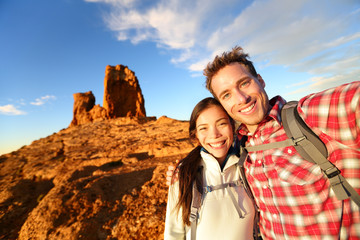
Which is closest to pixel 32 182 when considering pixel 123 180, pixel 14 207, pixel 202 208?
pixel 14 207

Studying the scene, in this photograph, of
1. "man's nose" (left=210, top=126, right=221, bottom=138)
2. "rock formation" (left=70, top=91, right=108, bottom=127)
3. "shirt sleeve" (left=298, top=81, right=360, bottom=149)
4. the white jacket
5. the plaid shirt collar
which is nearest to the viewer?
"shirt sleeve" (left=298, top=81, right=360, bottom=149)

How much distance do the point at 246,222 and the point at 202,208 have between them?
1.72ft

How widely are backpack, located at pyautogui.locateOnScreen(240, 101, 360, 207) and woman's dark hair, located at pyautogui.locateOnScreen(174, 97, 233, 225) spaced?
964mm

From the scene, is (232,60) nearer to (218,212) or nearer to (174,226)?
(218,212)

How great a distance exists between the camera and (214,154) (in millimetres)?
2238

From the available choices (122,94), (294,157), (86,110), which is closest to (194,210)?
(294,157)

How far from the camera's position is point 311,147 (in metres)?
1.37

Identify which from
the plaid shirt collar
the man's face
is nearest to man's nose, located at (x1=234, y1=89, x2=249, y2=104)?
the man's face

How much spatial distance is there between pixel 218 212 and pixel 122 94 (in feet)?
124

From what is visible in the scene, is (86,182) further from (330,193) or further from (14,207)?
(330,193)

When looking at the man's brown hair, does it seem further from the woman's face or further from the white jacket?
the white jacket

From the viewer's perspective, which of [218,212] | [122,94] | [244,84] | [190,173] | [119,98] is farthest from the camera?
[122,94]

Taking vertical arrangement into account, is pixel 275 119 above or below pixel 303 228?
above

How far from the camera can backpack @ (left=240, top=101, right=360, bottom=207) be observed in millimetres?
1281
